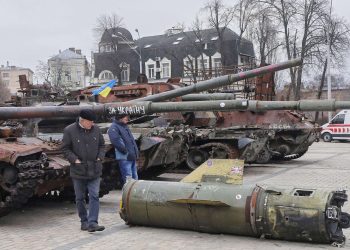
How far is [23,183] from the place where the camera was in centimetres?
793

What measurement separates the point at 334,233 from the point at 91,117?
332cm

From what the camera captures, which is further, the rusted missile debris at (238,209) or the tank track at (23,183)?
the tank track at (23,183)

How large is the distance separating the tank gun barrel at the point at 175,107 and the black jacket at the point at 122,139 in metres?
1.69

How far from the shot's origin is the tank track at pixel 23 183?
7.93 meters

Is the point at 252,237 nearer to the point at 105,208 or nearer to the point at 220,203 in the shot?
the point at 220,203

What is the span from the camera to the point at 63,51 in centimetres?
8475

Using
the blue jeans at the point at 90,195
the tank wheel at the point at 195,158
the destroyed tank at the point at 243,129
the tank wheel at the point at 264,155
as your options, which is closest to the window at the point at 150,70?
the destroyed tank at the point at 243,129

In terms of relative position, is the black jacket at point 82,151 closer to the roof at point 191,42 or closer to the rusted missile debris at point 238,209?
the rusted missile debris at point 238,209

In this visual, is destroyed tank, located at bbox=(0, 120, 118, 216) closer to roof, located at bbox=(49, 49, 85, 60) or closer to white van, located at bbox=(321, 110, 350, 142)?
white van, located at bbox=(321, 110, 350, 142)

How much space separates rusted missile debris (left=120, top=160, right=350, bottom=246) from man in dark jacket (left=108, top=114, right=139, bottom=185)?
1.59m

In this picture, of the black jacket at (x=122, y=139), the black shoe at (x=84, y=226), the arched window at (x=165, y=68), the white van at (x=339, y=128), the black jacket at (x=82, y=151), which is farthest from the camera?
the arched window at (x=165, y=68)

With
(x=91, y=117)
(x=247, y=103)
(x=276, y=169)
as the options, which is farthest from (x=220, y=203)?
(x=276, y=169)

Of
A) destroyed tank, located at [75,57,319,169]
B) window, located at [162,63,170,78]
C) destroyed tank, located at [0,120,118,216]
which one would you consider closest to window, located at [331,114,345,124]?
destroyed tank, located at [75,57,319,169]

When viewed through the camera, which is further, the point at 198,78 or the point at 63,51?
the point at 63,51
